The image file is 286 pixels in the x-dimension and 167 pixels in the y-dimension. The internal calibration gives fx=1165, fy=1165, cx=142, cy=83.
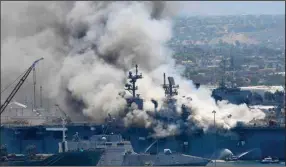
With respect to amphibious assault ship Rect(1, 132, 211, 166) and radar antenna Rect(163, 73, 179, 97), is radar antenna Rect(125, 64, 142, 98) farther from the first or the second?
amphibious assault ship Rect(1, 132, 211, 166)

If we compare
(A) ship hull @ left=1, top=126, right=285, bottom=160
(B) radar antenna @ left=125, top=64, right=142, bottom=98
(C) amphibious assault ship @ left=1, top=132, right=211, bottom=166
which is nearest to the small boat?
(A) ship hull @ left=1, top=126, right=285, bottom=160

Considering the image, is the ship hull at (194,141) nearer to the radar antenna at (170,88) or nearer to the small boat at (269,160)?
the small boat at (269,160)

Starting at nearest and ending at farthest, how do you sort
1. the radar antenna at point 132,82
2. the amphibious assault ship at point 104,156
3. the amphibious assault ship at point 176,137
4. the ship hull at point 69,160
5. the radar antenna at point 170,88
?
the ship hull at point 69,160
the amphibious assault ship at point 104,156
the amphibious assault ship at point 176,137
the radar antenna at point 132,82
the radar antenna at point 170,88

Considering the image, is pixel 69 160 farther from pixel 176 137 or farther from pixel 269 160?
pixel 269 160

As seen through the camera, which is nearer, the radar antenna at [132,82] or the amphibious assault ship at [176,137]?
the amphibious assault ship at [176,137]

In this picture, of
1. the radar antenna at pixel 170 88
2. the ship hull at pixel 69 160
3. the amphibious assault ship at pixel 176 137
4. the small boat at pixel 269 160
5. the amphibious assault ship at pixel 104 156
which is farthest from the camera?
the radar antenna at pixel 170 88

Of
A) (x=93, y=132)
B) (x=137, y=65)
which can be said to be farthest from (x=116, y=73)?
(x=93, y=132)

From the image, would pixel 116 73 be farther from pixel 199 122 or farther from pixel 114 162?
pixel 114 162

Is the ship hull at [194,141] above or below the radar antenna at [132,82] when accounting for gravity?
below

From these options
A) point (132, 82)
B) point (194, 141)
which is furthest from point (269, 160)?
point (132, 82)

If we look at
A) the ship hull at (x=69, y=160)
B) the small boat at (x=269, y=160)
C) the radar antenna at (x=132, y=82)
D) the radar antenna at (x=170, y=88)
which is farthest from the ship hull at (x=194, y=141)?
the ship hull at (x=69, y=160)
